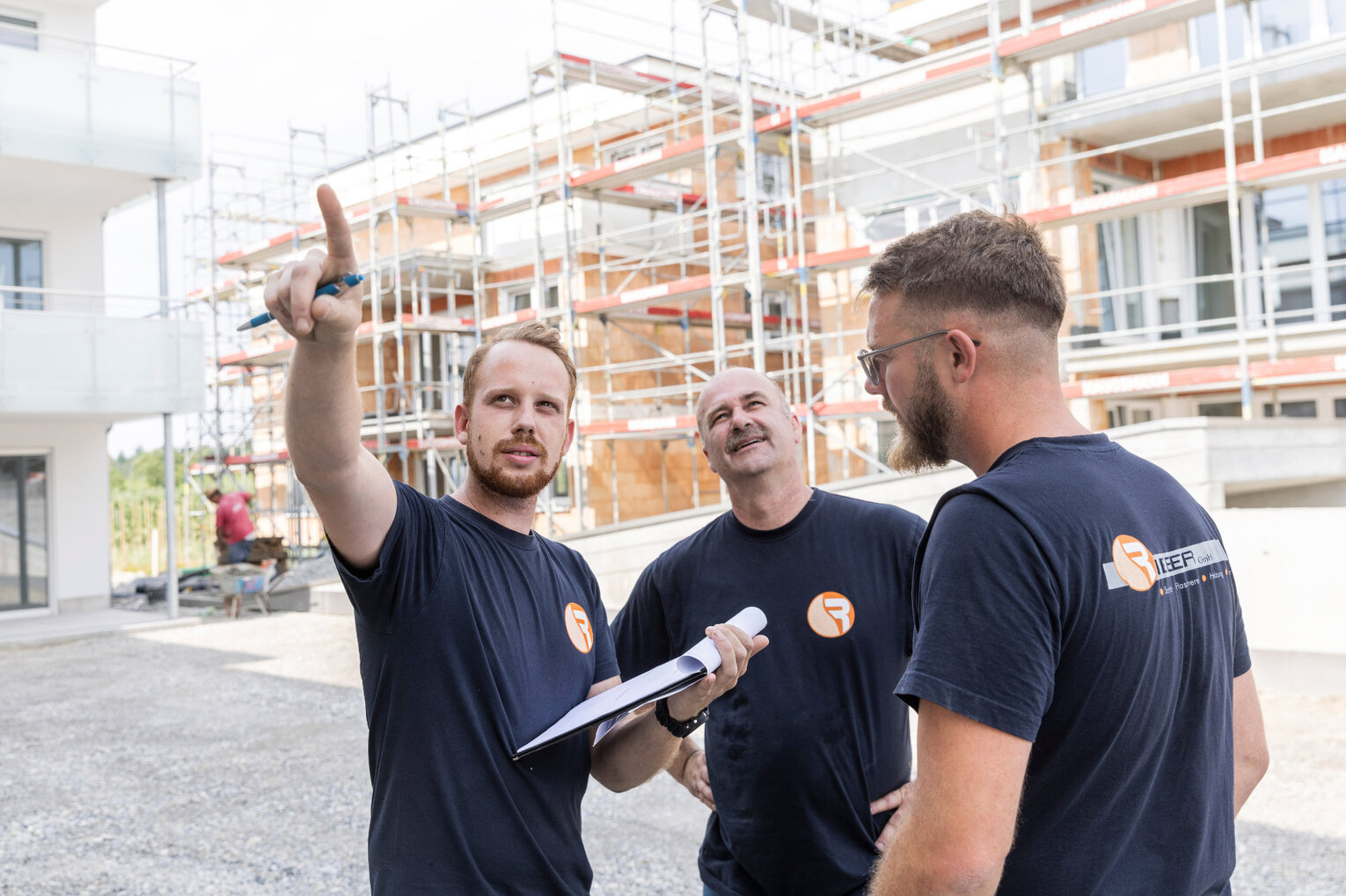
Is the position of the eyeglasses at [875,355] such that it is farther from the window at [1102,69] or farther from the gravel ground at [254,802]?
the window at [1102,69]

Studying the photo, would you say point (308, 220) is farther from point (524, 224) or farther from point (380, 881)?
point (380, 881)

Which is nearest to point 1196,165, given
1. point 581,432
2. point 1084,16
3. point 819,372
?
point 1084,16

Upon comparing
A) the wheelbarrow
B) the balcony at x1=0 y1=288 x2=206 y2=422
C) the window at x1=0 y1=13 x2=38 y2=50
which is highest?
the window at x1=0 y1=13 x2=38 y2=50

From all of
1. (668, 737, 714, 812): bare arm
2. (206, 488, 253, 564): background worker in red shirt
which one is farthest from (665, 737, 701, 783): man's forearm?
(206, 488, 253, 564): background worker in red shirt

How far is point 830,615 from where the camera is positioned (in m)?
2.67

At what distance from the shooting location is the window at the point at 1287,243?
1322 centimetres

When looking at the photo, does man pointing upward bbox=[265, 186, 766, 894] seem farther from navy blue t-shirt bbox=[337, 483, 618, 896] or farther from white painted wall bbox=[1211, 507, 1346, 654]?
white painted wall bbox=[1211, 507, 1346, 654]

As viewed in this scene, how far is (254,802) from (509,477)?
458 centimetres

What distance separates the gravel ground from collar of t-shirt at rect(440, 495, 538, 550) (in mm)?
2764

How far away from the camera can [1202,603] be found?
1586mm

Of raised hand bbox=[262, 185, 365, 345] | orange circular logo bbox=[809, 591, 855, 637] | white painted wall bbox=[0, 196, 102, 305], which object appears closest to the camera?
raised hand bbox=[262, 185, 365, 345]

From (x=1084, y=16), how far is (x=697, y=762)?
37.6 ft

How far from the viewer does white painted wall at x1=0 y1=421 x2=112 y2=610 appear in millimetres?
14953

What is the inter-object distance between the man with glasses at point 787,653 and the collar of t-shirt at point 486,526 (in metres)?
0.67
